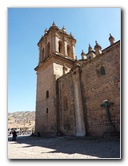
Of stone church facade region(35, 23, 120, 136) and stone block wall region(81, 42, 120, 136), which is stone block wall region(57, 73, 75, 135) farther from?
stone block wall region(81, 42, 120, 136)

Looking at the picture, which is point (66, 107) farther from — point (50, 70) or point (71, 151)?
point (71, 151)

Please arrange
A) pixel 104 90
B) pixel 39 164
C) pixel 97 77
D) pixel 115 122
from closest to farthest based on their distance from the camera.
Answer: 1. pixel 39 164
2. pixel 115 122
3. pixel 104 90
4. pixel 97 77

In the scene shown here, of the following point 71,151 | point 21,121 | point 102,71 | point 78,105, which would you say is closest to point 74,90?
point 78,105

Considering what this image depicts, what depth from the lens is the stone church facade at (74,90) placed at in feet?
32.3

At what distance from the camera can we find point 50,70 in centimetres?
1586

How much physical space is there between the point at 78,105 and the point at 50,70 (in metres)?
5.72

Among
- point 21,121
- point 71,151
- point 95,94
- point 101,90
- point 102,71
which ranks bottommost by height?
point 21,121

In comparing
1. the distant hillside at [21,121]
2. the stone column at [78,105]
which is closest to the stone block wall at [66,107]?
the stone column at [78,105]

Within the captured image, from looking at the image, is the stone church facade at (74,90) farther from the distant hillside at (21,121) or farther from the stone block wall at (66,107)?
the distant hillside at (21,121)

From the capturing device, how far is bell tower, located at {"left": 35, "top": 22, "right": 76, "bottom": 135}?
14.6 metres
